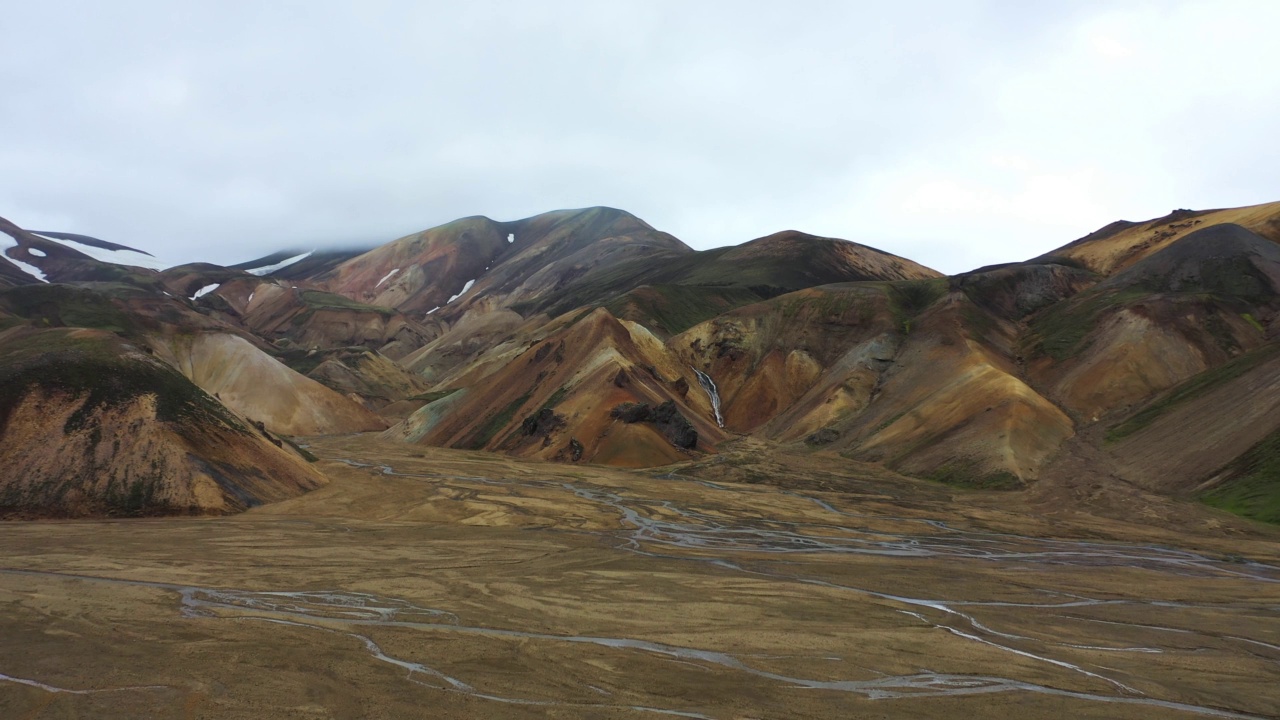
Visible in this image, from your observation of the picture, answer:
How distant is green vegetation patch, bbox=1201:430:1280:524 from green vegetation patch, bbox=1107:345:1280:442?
12.3 meters

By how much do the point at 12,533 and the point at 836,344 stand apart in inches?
3070

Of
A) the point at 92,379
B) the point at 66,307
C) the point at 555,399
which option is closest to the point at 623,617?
the point at 92,379

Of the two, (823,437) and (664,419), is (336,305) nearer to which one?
(664,419)

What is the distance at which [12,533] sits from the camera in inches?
1302

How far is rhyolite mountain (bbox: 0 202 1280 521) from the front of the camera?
4706 centimetres

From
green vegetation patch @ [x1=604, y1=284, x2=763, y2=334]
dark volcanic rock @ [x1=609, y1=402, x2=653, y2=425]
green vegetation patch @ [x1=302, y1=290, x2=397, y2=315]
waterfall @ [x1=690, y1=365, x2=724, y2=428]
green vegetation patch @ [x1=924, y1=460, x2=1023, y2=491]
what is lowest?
green vegetation patch @ [x1=924, y1=460, x2=1023, y2=491]

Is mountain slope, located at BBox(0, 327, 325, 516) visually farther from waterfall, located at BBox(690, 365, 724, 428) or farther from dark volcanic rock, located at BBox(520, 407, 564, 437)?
waterfall, located at BBox(690, 365, 724, 428)

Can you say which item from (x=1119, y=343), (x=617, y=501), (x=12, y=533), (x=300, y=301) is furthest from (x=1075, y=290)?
(x=300, y=301)

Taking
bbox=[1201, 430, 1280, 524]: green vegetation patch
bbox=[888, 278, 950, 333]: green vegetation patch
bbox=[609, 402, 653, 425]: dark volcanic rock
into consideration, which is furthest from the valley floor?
bbox=[888, 278, 950, 333]: green vegetation patch

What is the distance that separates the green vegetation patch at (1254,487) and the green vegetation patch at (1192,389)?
40.2ft

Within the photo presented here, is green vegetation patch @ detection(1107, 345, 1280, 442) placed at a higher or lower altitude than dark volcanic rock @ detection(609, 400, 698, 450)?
higher

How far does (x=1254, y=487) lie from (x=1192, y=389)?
1835 centimetres

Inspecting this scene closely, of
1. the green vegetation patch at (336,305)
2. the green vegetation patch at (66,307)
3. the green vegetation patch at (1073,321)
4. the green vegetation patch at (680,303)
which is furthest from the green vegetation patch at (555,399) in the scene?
the green vegetation patch at (336,305)

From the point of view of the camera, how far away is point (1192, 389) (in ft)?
197
